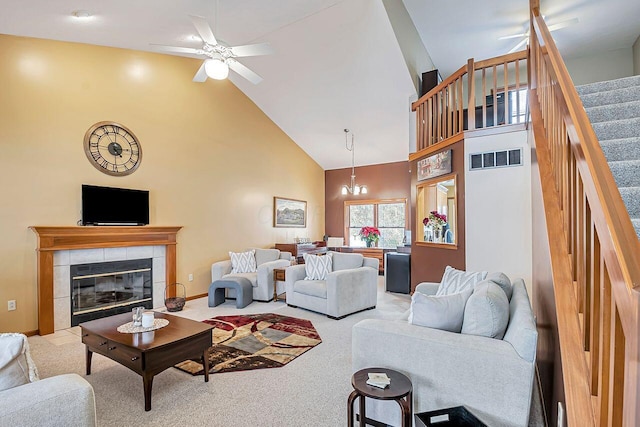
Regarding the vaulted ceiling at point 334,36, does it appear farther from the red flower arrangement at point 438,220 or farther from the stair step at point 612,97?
the stair step at point 612,97

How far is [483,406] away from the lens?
5.82 ft

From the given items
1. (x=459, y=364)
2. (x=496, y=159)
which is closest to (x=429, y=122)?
(x=496, y=159)

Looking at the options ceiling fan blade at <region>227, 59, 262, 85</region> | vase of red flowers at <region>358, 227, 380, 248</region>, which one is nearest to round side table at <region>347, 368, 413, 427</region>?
ceiling fan blade at <region>227, 59, 262, 85</region>

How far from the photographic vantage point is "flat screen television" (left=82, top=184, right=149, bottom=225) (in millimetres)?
4508

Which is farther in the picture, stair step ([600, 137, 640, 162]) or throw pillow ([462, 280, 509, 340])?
stair step ([600, 137, 640, 162])

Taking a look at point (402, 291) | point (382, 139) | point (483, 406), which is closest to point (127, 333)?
point (483, 406)

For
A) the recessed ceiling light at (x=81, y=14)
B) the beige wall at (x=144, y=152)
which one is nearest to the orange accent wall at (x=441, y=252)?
the beige wall at (x=144, y=152)

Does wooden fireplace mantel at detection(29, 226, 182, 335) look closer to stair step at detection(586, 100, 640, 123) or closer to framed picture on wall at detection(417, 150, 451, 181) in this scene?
framed picture on wall at detection(417, 150, 451, 181)

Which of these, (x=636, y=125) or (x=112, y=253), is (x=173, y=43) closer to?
(x=112, y=253)

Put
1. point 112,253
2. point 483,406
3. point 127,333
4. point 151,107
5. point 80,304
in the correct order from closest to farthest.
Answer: point 483,406 < point 127,333 < point 80,304 < point 112,253 < point 151,107

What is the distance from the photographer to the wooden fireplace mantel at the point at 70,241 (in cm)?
409

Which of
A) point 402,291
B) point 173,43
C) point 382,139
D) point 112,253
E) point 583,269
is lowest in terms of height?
point 402,291

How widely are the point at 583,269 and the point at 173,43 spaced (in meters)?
5.09

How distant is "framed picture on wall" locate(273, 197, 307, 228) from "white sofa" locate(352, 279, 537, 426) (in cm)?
567
